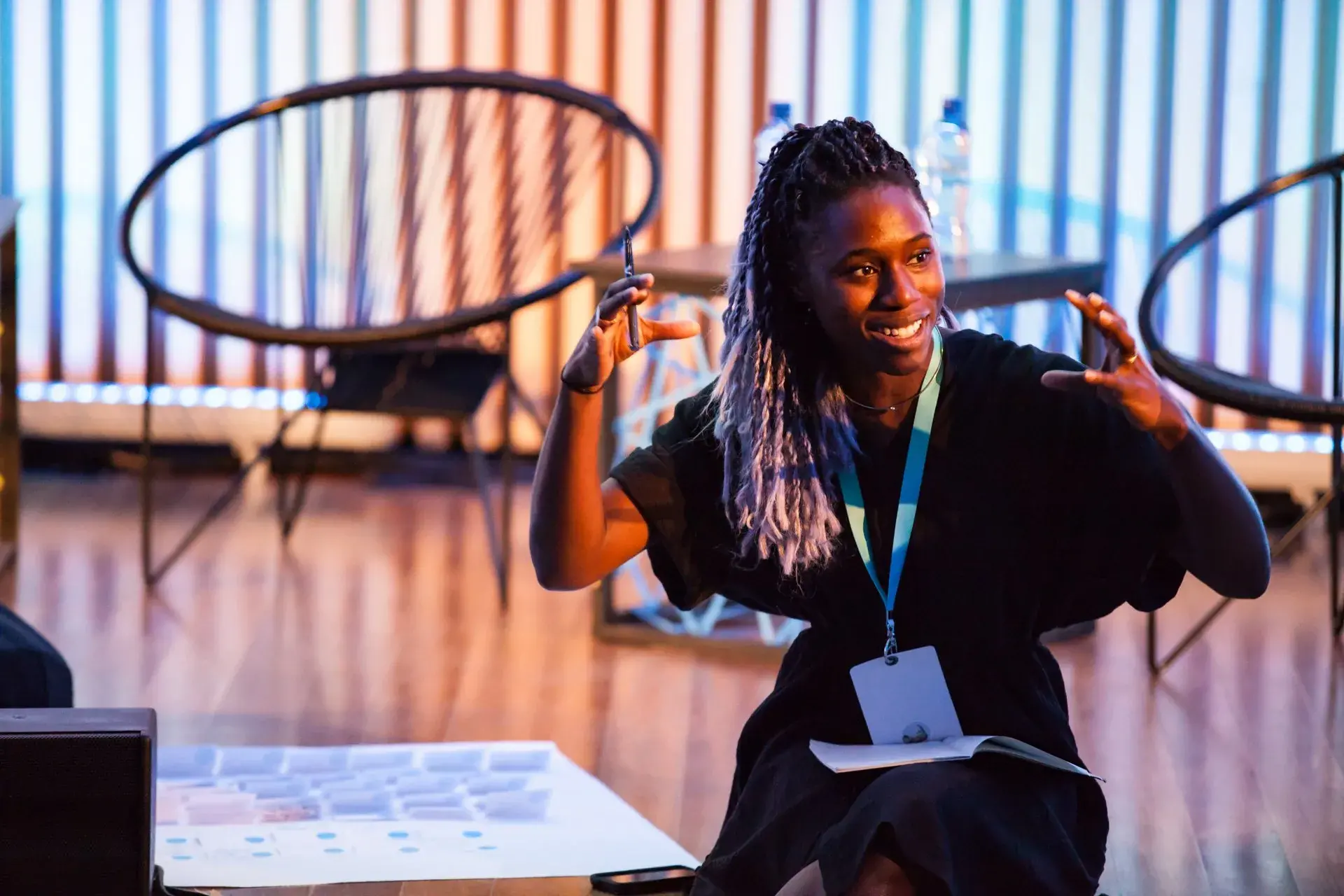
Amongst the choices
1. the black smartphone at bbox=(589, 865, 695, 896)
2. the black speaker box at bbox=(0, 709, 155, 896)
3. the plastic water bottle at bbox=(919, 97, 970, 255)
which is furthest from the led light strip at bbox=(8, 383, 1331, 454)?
the black speaker box at bbox=(0, 709, 155, 896)

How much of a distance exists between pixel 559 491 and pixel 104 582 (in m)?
2.26

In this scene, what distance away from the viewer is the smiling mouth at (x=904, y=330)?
5.92 feet

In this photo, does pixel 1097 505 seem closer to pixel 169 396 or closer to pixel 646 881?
pixel 646 881

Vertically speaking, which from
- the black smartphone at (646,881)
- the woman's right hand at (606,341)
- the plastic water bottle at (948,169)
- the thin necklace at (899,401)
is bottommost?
the black smartphone at (646,881)

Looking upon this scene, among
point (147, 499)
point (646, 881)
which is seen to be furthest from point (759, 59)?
point (646, 881)

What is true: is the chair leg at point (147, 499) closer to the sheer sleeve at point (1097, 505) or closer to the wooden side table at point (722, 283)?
the wooden side table at point (722, 283)

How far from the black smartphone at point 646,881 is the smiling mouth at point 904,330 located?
2.69ft

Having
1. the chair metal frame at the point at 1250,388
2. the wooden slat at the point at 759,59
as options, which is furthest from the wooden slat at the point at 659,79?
the chair metal frame at the point at 1250,388

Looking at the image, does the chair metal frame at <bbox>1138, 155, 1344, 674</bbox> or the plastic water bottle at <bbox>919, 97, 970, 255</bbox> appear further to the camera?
the plastic water bottle at <bbox>919, 97, 970, 255</bbox>

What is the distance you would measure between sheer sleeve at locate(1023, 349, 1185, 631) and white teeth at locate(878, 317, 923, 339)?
14cm

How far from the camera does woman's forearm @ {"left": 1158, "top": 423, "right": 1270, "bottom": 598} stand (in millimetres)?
1706

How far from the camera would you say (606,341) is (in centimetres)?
176

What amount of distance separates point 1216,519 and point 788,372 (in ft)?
1.39

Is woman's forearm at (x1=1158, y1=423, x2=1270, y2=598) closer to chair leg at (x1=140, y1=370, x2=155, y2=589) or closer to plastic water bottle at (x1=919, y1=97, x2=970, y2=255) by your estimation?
plastic water bottle at (x1=919, y1=97, x2=970, y2=255)
